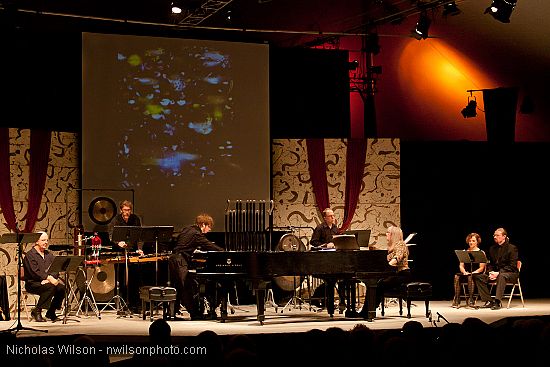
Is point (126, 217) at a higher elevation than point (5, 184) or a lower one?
lower

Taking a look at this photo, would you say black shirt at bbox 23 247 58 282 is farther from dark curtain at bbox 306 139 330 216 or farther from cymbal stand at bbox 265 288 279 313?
dark curtain at bbox 306 139 330 216

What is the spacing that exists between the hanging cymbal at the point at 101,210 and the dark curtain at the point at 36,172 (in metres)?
0.78

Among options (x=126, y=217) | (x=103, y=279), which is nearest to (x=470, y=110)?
(x=126, y=217)

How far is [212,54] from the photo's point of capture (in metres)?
14.0

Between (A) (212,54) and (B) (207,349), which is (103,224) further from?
(B) (207,349)

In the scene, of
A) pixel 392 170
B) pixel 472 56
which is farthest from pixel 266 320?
pixel 472 56

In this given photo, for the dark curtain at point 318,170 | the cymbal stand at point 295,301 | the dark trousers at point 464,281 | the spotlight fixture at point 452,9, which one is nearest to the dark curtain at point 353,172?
the dark curtain at point 318,170

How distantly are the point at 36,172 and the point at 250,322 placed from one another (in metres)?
4.44

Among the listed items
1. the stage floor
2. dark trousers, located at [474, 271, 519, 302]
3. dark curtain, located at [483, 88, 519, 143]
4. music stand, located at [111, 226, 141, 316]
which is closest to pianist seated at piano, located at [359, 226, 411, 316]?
the stage floor

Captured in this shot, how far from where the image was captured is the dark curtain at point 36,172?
42.0 ft

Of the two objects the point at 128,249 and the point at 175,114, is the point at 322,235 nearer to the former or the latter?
the point at 128,249

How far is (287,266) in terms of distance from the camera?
9820 millimetres

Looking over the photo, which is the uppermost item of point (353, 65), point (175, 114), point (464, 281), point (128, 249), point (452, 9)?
point (452, 9)

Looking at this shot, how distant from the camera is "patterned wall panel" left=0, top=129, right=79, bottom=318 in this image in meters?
12.6
